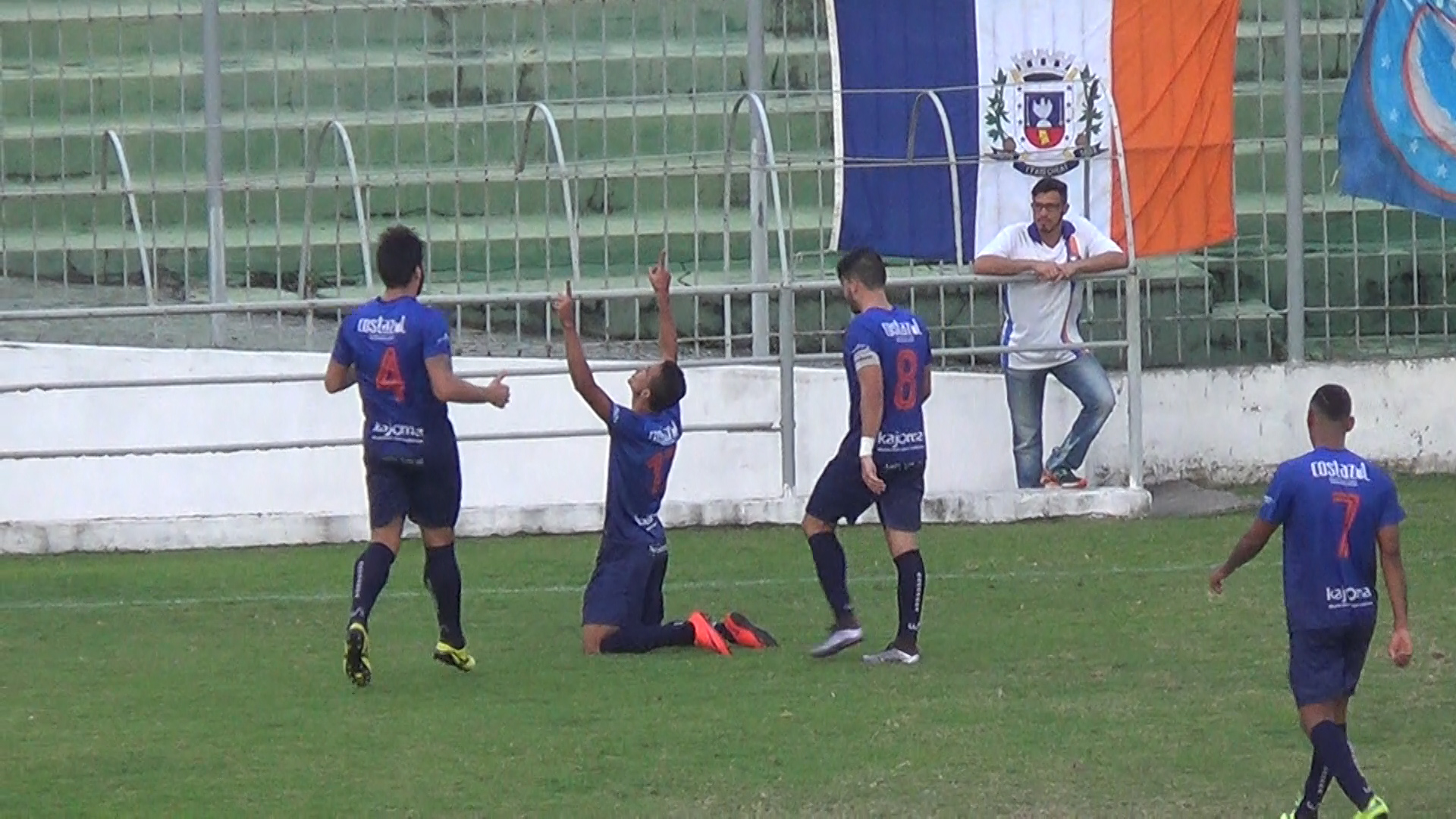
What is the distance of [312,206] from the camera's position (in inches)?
557

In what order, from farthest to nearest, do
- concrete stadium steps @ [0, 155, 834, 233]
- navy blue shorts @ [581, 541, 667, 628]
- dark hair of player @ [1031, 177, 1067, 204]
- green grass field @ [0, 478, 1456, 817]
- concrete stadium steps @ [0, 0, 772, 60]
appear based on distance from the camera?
concrete stadium steps @ [0, 0, 772, 60] < concrete stadium steps @ [0, 155, 834, 233] < dark hair of player @ [1031, 177, 1067, 204] < navy blue shorts @ [581, 541, 667, 628] < green grass field @ [0, 478, 1456, 817]

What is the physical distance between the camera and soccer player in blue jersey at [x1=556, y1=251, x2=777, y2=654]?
9812mm

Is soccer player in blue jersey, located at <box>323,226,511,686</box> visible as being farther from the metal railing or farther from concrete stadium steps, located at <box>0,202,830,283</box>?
concrete stadium steps, located at <box>0,202,830,283</box>

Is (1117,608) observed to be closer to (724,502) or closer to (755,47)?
(724,502)

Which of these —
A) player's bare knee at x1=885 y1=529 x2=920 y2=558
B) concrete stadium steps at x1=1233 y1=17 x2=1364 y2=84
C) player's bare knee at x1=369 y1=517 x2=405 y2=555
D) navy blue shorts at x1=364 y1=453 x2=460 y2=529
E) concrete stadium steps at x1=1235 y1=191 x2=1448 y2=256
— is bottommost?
player's bare knee at x1=885 y1=529 x2=920 y2=558

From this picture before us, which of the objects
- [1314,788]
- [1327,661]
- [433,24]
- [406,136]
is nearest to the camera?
[1314,788]

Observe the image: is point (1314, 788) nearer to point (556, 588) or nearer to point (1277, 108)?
point (556, 588)

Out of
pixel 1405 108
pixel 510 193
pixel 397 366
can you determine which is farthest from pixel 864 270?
pixel 510 193

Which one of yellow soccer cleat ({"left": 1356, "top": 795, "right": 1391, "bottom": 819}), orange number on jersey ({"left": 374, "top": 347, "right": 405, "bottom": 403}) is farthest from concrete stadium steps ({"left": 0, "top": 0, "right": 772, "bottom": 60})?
yellow soccer cleat ({"left": 1356, "top": 795, "right": 1391, "bottom": 819})

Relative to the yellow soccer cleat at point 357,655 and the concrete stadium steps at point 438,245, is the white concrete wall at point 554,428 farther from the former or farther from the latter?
the yellow soccer cleat at point 357,655

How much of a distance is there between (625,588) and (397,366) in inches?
51.0

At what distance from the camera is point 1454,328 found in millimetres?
14258

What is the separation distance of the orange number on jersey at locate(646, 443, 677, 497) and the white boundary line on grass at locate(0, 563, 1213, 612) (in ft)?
4.52

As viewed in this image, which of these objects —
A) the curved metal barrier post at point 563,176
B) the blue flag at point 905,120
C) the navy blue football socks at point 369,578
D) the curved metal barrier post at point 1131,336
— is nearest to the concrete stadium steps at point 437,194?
the curved metal barrier post at point 563,176
